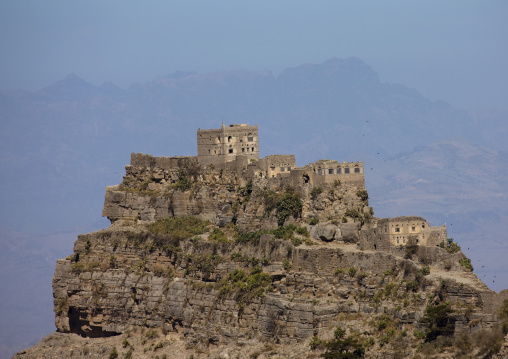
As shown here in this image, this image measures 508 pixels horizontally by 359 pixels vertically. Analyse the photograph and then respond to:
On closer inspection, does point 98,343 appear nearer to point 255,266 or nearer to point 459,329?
point 255,266

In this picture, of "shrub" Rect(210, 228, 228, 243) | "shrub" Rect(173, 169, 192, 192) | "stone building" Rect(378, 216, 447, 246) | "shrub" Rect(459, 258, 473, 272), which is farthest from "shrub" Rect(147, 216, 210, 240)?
"shrub" Rect(459, 258, 473, 272)

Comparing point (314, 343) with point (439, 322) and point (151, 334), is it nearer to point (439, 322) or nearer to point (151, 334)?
point (439, 322)

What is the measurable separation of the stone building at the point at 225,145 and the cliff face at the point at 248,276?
4.88 feet

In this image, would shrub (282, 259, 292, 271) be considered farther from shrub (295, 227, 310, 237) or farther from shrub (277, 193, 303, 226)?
shrub (277, 193, 303, 226)

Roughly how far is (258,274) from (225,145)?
17359 millimetres

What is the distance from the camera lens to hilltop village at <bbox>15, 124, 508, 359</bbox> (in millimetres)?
77438

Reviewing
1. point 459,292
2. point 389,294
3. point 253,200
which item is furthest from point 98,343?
point 459,292

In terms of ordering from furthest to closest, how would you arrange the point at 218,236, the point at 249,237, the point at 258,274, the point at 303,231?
the point at 218,236 < the point at 249,237 < the point at 303,231 < the point at 258,274

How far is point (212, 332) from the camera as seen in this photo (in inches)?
3597

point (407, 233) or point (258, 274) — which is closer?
point (407, 233)

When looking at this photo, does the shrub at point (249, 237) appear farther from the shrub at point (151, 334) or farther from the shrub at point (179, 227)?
the shrub at point (151, 334)

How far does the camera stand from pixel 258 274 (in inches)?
3580

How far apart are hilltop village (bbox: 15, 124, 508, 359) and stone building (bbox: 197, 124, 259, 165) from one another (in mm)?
104

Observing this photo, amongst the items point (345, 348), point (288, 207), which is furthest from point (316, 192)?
point (345, 348)
